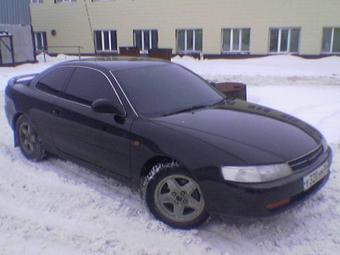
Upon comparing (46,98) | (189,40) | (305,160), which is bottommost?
(189,40)

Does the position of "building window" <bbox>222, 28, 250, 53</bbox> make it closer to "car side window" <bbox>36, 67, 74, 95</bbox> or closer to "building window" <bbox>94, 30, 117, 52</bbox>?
"building window" <bbox>94, 30, 117, 52</bbox>

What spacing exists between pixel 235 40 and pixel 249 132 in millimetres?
18656

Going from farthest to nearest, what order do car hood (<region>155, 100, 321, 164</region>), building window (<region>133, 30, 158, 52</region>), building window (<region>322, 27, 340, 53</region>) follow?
1. building window (<region>133, 30, 158, 52</region>)
2. building window (<region>322, 27, 340, 53</region>)
3. car hood (<region>155, 100, 321, 164</region>)

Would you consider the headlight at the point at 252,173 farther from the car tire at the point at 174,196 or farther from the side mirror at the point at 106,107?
the side mirror at the point at 106,107

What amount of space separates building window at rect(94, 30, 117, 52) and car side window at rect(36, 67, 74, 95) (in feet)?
65.4

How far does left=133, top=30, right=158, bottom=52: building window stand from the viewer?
2320 centimetres

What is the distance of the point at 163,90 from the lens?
4.29 meters

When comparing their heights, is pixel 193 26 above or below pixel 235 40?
above

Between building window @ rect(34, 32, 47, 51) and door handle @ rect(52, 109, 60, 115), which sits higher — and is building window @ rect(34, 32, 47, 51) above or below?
below

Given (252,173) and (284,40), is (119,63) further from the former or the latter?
(284,40)

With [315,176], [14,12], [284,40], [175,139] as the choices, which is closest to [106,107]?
[175,139]

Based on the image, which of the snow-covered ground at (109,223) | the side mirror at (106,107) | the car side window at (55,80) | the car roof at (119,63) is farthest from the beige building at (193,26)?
the side mirror at (106,107)

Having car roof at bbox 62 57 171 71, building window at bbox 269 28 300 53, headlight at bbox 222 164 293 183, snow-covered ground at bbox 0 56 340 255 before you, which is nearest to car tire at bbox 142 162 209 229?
snow-covered ground at bbox 0 56 340 255

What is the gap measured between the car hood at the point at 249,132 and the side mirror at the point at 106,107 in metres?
0.43
